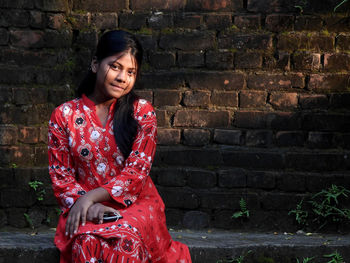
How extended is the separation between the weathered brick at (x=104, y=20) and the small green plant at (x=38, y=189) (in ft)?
3.30

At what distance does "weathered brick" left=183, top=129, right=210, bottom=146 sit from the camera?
8.71 ft

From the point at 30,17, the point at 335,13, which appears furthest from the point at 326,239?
the point at 30,17

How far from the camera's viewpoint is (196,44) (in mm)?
2641

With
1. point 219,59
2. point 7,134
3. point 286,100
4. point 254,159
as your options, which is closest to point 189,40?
point 219,59

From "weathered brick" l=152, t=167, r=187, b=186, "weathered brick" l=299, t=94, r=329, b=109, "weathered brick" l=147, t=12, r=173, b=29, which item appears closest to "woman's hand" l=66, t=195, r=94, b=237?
"weathered brick" l=152, t=167, r=187, b=186

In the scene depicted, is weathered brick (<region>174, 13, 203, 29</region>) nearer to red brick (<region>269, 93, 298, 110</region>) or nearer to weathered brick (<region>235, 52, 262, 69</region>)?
weathered brick (<region>235, 52, 262, 69</region>)

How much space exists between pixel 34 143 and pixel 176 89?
90 cm

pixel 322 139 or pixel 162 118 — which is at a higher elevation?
pixel 162 118

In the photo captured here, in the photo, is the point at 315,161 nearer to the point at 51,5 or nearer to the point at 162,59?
the point at 162,59

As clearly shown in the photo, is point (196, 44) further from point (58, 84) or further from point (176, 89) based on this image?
point (58, 84)

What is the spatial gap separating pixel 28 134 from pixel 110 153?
717 millimetres

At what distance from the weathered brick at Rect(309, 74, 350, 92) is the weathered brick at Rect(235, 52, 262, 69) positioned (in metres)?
0.33

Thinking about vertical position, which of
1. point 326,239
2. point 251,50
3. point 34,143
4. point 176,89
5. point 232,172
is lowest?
point 326,239

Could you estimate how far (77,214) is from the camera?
6.23 feet
